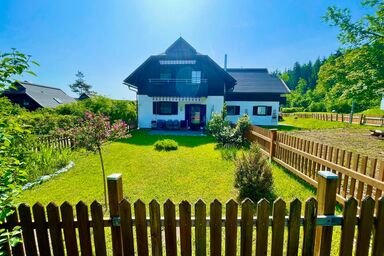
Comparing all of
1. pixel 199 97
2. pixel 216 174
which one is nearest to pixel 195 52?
pixel 199 97

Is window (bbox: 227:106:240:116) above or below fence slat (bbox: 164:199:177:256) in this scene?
above

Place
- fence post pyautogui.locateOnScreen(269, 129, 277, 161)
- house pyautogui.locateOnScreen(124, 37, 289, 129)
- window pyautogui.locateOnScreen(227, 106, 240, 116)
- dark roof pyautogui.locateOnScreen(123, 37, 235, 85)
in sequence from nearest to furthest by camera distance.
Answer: fence post pyautogui.locateOnScreen(269, 129, 277, 161) → dark roof pyautogui.locateOnScreen(123, 37, 235, 85) → house pyautogui.locateOnScreen(124, 37, 289, 129) → window pyautogui.locateOnScreen(227, 106, 240, 116)

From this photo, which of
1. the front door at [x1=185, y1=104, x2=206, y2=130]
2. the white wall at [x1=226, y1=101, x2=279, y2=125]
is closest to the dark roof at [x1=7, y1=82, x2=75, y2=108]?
the front door at [x1=185, y1=104, x2=206, y2=130]

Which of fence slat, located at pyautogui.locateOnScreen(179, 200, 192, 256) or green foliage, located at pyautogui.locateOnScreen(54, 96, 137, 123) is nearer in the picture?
fence slat, located at pyautogui.locateOnScreen(179, 200, 192, 256)

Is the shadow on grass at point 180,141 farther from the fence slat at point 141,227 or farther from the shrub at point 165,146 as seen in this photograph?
→ the fence slat at point 141,227

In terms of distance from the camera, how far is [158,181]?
20.0 feet

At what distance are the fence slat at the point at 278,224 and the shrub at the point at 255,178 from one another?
2502mm

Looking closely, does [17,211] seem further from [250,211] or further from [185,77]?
[185,77]

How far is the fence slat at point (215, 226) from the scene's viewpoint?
2.26m

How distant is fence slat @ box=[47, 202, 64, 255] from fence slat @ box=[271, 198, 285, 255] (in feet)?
8.17

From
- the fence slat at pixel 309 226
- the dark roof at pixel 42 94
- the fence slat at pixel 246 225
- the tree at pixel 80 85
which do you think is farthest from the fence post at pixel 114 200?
the tree at pixel 80 85

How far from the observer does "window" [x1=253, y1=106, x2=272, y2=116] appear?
23359 millimetres

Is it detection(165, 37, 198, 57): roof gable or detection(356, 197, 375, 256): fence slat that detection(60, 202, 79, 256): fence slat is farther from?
detection(165, 37, 198, 57): roof gable

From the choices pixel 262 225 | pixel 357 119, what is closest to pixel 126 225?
pixel 262 225
